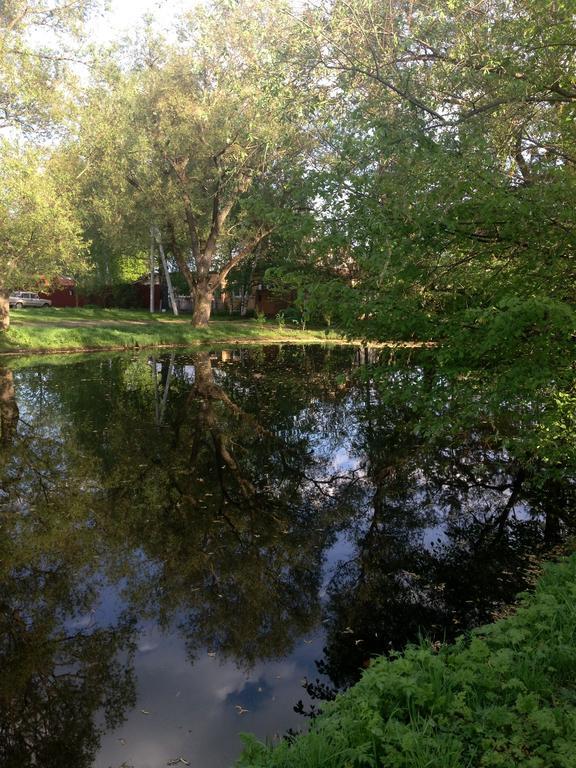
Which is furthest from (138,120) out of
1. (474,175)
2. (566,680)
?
(566,680)

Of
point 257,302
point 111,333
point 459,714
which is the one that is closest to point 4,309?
point 111,333

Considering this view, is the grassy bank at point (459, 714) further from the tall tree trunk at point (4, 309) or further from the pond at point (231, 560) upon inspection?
the tall tree trunk at point (4, 309)

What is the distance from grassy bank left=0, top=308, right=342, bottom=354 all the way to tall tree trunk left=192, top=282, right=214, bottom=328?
0.63 metres

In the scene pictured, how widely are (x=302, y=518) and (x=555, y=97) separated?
23.0 ft

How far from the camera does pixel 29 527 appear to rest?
8289 millimetres

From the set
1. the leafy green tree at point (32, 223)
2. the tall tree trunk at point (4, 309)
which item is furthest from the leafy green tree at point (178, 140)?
the tall tree trunk at point (4, 309)

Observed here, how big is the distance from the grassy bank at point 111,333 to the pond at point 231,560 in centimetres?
1419

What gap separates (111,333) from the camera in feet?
105

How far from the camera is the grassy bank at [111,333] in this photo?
28.1 meters

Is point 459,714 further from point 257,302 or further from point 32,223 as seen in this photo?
point 257,302

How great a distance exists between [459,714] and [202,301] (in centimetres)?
3423

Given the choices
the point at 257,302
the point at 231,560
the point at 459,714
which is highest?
the point at 257,302

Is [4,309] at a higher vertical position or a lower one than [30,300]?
lower

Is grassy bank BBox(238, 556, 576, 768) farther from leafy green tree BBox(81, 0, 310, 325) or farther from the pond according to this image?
leafy green tree BBox(81, 0, 310, 325)
